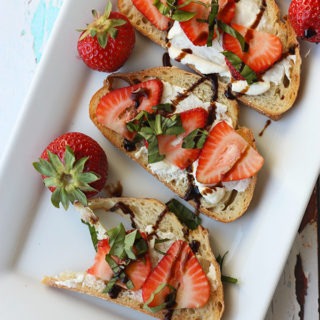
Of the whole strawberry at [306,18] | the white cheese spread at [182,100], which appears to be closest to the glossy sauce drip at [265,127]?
the white cheese spread at [182,100]

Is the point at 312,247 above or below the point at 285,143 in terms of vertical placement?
below

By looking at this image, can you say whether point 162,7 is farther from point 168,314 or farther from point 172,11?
point 168,314

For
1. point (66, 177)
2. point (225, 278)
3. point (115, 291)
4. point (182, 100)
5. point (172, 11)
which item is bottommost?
point (115, 291)

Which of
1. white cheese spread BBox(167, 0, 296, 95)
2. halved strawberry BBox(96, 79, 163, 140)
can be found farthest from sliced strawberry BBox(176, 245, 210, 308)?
white cheese spread BBox(167, 0, 296, 95)

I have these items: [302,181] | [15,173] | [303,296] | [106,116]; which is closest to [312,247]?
[303,296]

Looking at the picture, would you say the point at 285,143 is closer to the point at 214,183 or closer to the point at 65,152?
the point at 214,183

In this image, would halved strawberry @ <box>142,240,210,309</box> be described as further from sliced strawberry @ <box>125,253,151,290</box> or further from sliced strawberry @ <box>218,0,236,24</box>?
sliced strawberry @ <box>218,0,236,24</box>

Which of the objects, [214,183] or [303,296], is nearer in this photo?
[214,183]

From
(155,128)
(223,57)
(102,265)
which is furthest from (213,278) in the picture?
(223,57)
